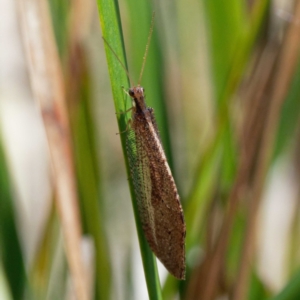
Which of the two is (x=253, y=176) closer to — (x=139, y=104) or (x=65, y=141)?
(x=139, y=104)

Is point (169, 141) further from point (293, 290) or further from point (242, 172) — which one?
point (293, 290)

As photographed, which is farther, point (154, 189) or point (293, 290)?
point (154, 189)

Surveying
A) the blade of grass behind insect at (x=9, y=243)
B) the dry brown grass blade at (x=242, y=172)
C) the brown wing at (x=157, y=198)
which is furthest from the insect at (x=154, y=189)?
the blade of grass behind insect at (x=9, y=243)

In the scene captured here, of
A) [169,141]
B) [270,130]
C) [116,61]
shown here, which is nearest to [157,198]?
[169,141]

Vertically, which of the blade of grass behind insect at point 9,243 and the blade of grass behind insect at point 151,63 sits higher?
the blade of grass behind insect at point 151,63

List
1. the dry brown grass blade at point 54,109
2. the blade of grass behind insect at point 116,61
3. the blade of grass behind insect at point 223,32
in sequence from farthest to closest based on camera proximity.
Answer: the blade of grass behind insect at point 223,32, the dry brown grass blade at point 54,109, the blade of grass behind insect at point 116,61

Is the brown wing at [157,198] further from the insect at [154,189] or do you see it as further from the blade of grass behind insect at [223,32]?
the blade of grass behind insect at [223,32]

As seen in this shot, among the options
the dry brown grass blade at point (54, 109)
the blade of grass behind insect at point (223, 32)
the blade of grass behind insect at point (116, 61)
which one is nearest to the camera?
the blade of grass behind insect at point (116, 61)
